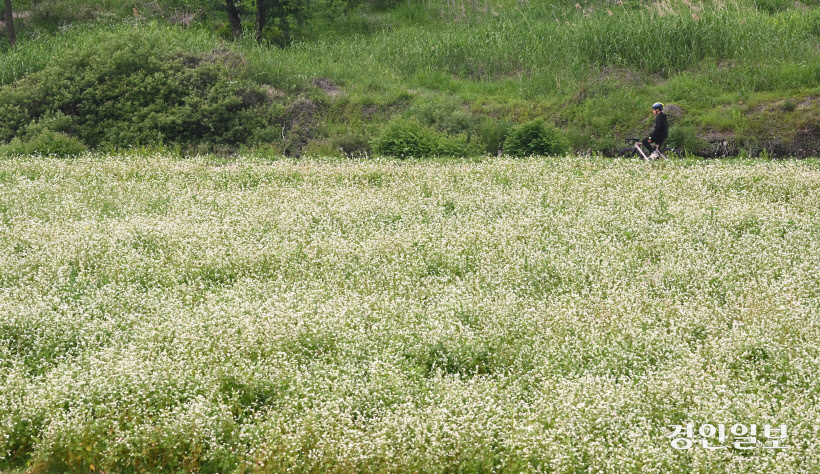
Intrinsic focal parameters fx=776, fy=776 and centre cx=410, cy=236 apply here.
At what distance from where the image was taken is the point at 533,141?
2109cm

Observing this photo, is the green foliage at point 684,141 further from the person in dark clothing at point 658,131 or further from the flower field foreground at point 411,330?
the flower field foreground at point 411,330

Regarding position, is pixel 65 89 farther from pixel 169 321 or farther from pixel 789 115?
pixel 789 115

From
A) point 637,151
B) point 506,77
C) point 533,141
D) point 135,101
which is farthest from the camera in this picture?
point 506,77

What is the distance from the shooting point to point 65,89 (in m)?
24.3

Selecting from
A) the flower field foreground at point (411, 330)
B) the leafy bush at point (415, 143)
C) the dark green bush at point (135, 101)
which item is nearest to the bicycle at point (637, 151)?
the leafy bush at point (415, 143)

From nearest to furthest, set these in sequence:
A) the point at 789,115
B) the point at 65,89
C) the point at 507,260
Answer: the point at 507,260 → the point at 789,115 → the point at 65,89

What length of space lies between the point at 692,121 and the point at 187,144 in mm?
15082

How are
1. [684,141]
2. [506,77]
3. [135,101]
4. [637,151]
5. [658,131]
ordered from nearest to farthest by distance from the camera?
1. [658,131]
2. [637,151]
3. [684,141]
4. [135,101]
5. [506,77]

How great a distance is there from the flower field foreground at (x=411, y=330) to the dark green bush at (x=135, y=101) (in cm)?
919

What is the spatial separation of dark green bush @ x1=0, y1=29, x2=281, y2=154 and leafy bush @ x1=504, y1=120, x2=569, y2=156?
301 inches

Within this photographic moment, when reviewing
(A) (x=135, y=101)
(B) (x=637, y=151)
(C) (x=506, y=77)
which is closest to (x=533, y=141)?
(B) (x=637, y=151)

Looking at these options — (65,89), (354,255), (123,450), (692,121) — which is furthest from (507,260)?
(65,89)

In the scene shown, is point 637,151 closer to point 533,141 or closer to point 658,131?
point 658,131

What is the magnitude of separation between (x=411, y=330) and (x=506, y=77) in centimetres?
2024
